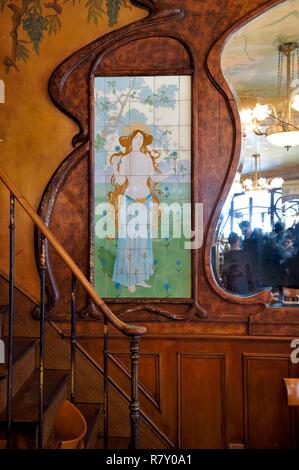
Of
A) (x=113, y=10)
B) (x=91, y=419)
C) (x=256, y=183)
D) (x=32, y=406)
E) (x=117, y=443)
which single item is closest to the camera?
(x=32, y=406)

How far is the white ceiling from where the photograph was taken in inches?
124

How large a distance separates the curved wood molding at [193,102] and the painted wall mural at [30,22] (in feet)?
0.86

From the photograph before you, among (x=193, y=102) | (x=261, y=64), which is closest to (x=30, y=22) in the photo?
(x=193, y=102)

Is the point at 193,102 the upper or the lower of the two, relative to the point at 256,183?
upper

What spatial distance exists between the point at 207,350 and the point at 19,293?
1394 mm

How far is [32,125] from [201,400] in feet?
Answer: 7.52

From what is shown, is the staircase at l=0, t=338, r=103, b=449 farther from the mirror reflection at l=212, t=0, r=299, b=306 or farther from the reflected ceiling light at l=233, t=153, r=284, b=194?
the reflected ceiling light at l=233, t=153, r=284, b=194

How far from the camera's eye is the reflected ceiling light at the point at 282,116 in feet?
10.8

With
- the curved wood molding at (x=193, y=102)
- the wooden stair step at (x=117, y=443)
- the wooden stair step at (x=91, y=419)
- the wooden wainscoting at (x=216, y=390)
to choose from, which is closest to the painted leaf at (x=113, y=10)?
the curved wood molding at (x=193, y=102)

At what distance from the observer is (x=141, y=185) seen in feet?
10.4

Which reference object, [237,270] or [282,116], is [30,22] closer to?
[282,116]

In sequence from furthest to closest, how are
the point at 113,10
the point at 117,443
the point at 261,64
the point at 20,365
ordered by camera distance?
1. the point at 261,64
2. the point at 113,10
3. the point at 117,443
4. the point at 20,365

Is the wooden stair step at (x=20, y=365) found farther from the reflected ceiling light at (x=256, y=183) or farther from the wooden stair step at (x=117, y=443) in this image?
the reflected ceiling light at (x=256, y=183)

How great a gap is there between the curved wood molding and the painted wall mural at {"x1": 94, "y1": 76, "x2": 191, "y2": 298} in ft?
0.22
